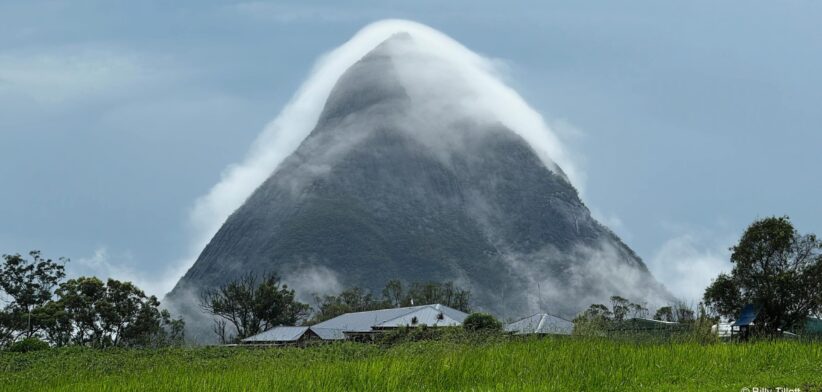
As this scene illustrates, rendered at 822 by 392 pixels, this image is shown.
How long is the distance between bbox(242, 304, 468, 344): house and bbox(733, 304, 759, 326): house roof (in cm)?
1701

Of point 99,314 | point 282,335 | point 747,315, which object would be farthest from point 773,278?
point 99,314

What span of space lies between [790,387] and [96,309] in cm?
5628

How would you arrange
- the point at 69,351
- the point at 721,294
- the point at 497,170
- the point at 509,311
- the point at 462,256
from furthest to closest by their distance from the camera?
1. the point at 497,170
2. the point at 462,256
3. the point at 509,311
4. the point at 721,294
5. the point at 69,351

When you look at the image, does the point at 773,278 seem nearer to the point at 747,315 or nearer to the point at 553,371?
the point at 747,315

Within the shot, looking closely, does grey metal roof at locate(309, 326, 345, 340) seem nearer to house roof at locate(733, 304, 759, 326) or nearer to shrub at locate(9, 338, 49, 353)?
shrub at locate(9, 338, 49, 353)

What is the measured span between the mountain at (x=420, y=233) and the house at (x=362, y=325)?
269ft

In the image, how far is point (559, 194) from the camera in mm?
185875

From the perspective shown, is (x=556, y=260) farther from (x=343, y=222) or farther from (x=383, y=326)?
(x=383, y=326)

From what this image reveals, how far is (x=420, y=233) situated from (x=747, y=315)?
128m

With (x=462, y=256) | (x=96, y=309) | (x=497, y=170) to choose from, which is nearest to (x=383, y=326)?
(x=96, y=309)

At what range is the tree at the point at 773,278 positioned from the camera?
41.5 m

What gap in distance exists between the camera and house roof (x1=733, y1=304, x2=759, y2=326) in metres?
41.2

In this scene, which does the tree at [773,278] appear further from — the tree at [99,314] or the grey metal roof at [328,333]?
the tree at [99,314]

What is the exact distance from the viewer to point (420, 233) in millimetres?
168625
